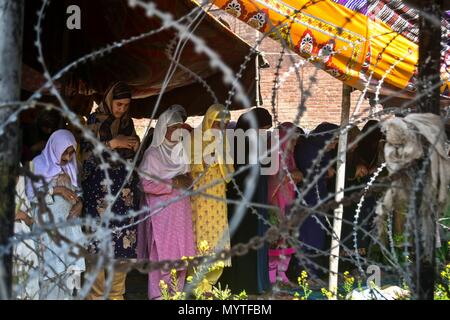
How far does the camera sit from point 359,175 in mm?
7047

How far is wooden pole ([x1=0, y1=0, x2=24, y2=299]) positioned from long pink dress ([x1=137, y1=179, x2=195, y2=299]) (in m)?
2.98

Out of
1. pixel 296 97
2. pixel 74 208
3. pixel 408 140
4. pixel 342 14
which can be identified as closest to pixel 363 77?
pixel 342 14

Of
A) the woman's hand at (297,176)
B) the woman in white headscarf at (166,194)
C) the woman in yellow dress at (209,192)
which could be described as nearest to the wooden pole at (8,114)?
the woman in white headscarf at (166,194)

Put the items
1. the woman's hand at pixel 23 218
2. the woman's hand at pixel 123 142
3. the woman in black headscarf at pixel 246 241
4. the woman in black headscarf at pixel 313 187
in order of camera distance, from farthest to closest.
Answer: the woman in black headscarf at pixel 313 187, the woman in black headscarf at pixel 246 241, the woman's hand at pixel 123 142, the woman's hand at pixel 23 218

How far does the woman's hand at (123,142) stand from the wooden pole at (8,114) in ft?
9.01

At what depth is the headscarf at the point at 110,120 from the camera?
190 inches

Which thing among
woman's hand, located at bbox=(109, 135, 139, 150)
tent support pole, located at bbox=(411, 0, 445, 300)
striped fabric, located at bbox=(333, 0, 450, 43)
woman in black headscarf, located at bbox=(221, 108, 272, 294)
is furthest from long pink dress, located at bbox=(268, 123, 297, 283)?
tent support pole, located at bbox=(411, 0, 445, 300)

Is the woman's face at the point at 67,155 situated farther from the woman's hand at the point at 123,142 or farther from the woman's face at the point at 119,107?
the woman's face at the point at 119,107

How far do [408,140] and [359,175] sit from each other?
483 centimetres

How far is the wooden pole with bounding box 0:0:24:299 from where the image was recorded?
1995 millimetres

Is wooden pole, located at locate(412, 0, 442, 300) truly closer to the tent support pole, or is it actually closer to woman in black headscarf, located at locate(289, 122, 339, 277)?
the tent support pole

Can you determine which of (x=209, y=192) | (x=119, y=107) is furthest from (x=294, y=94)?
(x=119, y=107)

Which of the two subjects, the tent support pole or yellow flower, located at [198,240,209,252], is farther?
yellow flower, located at [198,240,209,252]
